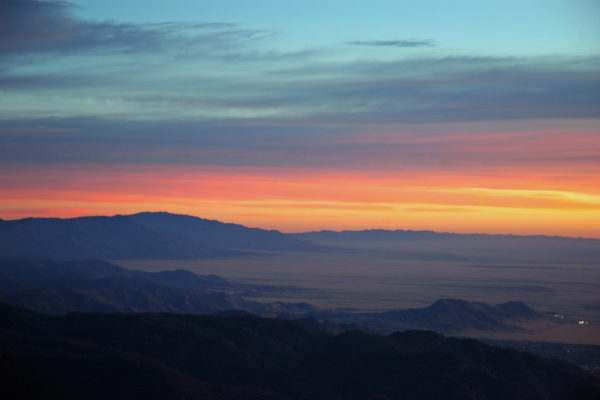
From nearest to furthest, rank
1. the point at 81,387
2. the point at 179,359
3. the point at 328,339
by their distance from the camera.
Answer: the point at 81,387 → the point at 179,359 → the point at 328,339

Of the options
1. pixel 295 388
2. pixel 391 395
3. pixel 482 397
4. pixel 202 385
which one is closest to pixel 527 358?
pixel 482 397

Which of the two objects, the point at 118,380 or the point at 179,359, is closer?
the point at 118,380

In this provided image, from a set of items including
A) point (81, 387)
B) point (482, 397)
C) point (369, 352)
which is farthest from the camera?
point (369, 352)

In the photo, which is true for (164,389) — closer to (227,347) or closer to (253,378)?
(253,378)

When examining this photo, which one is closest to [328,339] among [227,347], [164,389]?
[227,347]

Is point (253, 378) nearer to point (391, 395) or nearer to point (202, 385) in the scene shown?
point (202, 385)

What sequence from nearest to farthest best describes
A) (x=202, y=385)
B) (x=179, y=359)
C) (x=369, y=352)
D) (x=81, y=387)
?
(x=81, y=387) → (x=202, y=385) → (x=179, y=359) → (x=369, y=352)

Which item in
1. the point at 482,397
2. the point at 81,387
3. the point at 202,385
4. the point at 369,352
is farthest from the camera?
the point at 369,352
